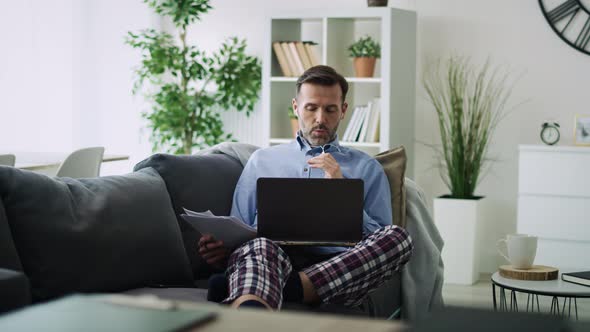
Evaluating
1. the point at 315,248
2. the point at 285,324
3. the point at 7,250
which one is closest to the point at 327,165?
the point at 315,248

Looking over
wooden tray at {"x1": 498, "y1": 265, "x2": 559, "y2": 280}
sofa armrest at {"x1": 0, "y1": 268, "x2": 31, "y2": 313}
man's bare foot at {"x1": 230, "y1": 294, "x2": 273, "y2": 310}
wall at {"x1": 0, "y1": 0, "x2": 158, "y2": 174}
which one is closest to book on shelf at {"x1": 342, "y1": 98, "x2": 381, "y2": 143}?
wall at {"x1": 0, "y1": 0, "x2": 158, "y2": 174}

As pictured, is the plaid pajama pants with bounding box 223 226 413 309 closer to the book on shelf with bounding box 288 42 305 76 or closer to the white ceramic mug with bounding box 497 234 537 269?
the white ceramic mug with bounding box 497 234 537 269

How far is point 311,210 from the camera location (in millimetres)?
2475

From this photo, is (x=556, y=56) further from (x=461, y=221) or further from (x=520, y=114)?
(x=461, y=221)

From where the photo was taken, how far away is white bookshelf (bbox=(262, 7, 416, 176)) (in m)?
4.87

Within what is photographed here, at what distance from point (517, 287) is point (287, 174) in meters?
0.90

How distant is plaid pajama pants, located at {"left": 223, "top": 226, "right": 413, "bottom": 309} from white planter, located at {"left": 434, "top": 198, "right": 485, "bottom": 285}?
237 centimetres

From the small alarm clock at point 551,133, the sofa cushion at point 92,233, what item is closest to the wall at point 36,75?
the sofa cushion at point 92,233

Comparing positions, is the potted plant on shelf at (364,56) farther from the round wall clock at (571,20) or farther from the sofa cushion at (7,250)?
the sofa cushion at (7,250)

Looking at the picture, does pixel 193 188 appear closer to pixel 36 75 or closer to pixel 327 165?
pixel 327 165

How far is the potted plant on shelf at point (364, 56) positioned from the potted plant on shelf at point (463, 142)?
16.9 inches

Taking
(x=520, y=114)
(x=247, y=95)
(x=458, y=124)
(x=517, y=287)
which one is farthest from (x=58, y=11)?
(x=517, y=287)

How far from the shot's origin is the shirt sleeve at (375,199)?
2.74 meters

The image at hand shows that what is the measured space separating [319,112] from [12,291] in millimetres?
1574
